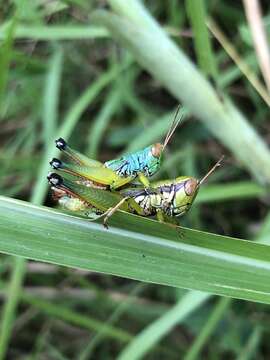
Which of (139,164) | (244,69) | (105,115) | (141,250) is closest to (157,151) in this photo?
(139,164)

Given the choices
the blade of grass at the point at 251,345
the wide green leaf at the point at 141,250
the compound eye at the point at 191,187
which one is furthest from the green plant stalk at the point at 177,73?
the blade of grass at the point at 251,345

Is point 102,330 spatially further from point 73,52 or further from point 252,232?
point 73,52

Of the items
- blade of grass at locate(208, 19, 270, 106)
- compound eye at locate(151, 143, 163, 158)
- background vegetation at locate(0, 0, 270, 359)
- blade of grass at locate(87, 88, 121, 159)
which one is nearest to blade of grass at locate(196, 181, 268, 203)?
background vegetation at locate(0, 0, 270, 359)

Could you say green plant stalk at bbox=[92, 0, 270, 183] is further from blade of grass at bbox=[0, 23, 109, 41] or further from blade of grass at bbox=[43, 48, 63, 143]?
blade of grass at bbox=[43, 48, 63, 143]

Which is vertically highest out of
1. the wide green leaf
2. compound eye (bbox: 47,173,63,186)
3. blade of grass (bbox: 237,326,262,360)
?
compound eye (bbox: 47,173,63,186)

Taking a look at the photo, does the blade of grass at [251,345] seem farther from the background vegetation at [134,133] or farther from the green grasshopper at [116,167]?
the green grasshopper at [116,167]

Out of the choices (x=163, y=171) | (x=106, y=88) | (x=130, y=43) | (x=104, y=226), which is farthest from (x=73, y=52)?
(x=104, y=226)
